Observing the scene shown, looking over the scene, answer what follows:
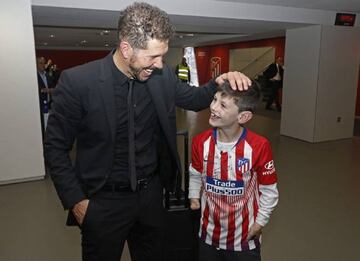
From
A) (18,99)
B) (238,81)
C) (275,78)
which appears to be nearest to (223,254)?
(238,81)

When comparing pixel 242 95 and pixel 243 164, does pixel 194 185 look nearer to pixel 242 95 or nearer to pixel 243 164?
pixel 243 164

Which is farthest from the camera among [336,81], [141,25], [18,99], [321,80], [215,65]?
[215,65]

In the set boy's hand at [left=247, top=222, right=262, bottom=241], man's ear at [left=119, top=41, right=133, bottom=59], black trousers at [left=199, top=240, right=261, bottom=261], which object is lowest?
black trousers at [left=199, top=240, right=261, bottom=261]

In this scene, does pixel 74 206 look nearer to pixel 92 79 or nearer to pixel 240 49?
pixel 92 79

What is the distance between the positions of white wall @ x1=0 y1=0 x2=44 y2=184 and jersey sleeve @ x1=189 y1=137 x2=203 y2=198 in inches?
110

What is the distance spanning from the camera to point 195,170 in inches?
60.3

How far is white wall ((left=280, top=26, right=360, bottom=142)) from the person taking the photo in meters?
5.70

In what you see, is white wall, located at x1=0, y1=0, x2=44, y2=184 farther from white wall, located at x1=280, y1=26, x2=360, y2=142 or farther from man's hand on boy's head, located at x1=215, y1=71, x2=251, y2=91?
white wall, located at x1=280, y1=26, x2=360, y2=142

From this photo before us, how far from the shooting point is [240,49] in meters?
12.2

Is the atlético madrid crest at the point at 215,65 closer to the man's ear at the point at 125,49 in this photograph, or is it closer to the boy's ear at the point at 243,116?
the boy's ear at the point at 243,116

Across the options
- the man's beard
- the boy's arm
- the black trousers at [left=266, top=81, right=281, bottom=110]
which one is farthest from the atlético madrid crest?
the man's beard

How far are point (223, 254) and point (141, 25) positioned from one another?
107cm

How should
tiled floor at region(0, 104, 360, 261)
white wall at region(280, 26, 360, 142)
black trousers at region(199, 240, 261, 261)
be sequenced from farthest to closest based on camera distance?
white wall at region(280, 26, 360, 142) → tiled floor at region(0, 104, 360, 261) → black trousers at region(199, 240, 261, 261)

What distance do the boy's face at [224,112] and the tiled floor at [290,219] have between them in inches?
Answer: 56.0
